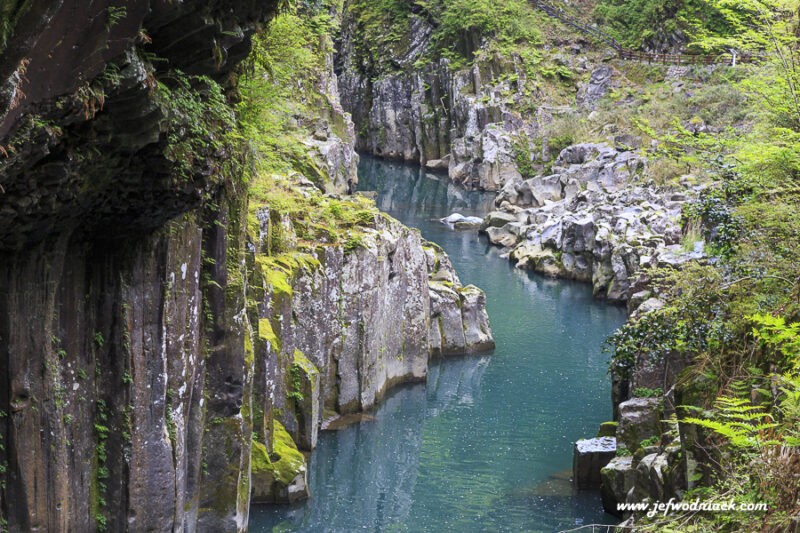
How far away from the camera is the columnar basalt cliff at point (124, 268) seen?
10.5 metres

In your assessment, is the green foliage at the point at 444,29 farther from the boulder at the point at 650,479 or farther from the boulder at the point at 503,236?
the boulder at the point at 650,479

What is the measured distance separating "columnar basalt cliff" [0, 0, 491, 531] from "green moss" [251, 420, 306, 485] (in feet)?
11.5

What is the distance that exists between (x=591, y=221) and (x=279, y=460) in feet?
108

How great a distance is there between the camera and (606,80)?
265ft

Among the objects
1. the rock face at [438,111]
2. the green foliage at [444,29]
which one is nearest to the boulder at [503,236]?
the rock face at [438,111]

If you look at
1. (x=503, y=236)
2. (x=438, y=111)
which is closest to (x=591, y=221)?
(x=503, y=236)

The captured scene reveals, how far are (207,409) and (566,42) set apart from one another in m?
76.0

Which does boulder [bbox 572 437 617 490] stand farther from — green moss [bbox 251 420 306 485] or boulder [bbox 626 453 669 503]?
green moss [bbox 251 420 306 485]

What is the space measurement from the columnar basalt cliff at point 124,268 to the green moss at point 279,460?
11.5 feet

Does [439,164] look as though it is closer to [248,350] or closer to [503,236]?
[503,236]

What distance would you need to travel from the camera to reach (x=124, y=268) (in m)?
14.3

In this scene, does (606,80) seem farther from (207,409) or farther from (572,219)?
(207,409)

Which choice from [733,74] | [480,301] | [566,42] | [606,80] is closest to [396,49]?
[566,42]

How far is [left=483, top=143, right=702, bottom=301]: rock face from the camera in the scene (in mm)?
47938
